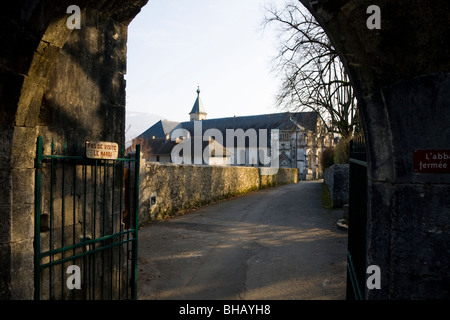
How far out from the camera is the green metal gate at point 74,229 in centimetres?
296

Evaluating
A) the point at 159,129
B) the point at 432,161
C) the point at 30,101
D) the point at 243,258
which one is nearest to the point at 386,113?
the point at 432,161

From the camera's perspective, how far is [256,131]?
5912 centimetres

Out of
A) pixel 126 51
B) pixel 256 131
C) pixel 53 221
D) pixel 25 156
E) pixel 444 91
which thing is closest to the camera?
pixel 444 91

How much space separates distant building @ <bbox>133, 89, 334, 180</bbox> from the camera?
149ft

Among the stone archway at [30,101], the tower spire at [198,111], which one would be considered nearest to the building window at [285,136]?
the tower spire at [198,111]

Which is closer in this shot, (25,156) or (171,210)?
(25,156)

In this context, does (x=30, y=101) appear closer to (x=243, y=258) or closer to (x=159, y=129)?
(x=243, y=258)

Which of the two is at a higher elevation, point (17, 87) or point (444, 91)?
point (17, 87)

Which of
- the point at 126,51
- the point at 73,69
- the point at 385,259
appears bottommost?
the point at 385,259

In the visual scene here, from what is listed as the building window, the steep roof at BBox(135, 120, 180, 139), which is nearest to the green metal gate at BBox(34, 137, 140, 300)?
the building window

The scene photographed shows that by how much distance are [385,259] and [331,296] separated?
271 cm

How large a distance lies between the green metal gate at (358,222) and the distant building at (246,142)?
35.5 m
